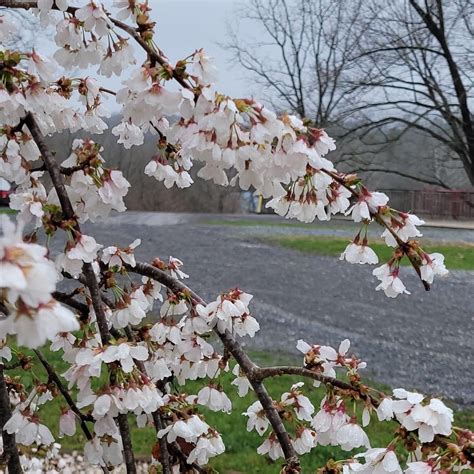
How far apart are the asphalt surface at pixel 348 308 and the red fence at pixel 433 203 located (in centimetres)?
1132

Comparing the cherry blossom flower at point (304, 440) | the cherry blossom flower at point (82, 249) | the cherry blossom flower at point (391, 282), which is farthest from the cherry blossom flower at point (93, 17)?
the cherry blossom flower at point (304, 440)

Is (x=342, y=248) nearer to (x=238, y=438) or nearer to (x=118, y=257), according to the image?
(x=238, y=438)

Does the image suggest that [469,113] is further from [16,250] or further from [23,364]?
[16,250]

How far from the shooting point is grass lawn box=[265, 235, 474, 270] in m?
11.1

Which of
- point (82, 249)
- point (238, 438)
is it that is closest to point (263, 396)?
point (82, 249)

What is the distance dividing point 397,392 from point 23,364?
990 mm

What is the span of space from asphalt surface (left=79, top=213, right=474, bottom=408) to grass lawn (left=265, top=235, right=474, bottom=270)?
0.42 meters

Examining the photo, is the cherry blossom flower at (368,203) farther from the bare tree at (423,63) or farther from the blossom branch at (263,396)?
the bare tree at (423,63)

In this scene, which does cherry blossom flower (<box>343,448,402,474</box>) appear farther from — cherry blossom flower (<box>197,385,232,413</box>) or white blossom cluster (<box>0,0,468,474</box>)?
cherry blossom flower (<box>197,385,232,413</box>)

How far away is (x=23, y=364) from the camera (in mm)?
1715

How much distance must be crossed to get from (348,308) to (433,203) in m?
16.9

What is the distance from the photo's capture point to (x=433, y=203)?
926 inches

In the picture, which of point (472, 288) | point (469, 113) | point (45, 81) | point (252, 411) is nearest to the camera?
point (45, 81)

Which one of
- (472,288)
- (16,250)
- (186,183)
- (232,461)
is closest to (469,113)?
(472,288)
